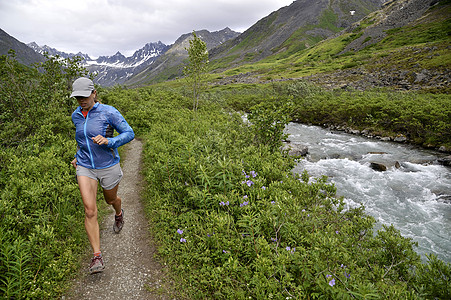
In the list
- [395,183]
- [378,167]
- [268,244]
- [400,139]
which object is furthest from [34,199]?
[400,139]

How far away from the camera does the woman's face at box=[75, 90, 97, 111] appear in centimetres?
396

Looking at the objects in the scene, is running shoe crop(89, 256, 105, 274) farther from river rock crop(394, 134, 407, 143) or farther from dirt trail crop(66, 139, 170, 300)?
river rock crop(394, 134, 407, 143)

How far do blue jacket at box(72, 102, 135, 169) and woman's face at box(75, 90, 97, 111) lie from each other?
7cm

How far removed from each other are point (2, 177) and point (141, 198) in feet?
11.4

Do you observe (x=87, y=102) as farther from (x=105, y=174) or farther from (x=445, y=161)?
(x=445, y=161)

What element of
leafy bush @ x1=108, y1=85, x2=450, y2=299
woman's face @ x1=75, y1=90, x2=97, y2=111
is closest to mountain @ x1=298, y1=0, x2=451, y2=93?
leafy bush @ x1=108, y1=85, x2=450, y2=299

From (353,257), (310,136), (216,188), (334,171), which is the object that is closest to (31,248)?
(216,188)

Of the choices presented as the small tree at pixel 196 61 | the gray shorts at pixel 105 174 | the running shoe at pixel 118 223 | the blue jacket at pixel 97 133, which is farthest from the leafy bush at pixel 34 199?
the small tree at pixel 196 61

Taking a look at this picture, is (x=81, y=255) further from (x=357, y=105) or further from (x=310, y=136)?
(x=357, y=105)

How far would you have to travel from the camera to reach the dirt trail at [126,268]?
153 inches

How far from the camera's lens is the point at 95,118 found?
4.16m

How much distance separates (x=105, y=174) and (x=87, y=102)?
4.63ft

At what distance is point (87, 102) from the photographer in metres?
4.03

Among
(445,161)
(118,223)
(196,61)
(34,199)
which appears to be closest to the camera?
(34,199)
